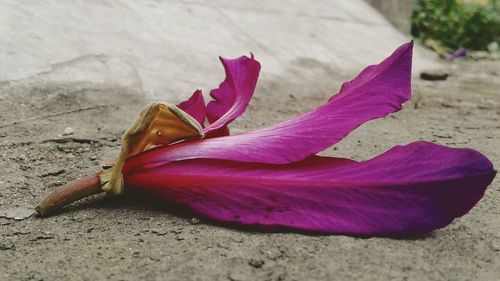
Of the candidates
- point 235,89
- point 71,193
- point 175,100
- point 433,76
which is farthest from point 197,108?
point 433,76

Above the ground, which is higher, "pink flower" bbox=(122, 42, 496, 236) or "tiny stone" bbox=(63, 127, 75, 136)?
"pink flower" bbox=(122, 42, 496, 236)

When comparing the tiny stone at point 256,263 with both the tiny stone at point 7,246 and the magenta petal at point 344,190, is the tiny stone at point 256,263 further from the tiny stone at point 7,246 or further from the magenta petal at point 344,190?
the tiny stone at point 7,246

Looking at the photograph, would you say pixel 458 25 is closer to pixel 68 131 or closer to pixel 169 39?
pixel 169 39

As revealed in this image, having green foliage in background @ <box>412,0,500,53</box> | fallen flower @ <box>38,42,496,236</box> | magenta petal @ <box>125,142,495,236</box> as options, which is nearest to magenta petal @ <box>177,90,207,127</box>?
fallen flower @ <box>38,42,496,236</box>

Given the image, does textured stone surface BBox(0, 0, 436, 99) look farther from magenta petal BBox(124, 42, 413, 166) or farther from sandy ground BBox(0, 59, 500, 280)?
magenta petal BBox(124, 42, 413, 166)

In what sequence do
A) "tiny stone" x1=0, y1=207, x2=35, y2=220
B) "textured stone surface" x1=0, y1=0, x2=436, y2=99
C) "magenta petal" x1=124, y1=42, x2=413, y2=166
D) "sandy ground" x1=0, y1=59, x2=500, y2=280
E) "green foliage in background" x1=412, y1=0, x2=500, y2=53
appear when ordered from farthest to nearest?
"green foliage in background" x1=412, y1=0, x2=500, y2=53 → "textured stone surface" x1=0, y1=0, x2=436, y2=99 → "tiny stone" x1=0, y1=207, x2=35, y2=220 → "magenta petal" x1=124, y1=42, x2=413, y2=166 → "sandy ground" x1=0, y1=59, x2=500, y2=280

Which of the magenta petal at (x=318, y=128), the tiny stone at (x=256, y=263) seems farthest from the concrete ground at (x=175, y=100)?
the magenta petal at (x=318, y=128)

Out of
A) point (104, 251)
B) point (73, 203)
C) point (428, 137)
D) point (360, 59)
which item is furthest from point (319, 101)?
point (104, 251)

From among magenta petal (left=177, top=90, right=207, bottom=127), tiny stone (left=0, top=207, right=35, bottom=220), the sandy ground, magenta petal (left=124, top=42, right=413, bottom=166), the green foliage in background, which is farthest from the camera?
the green foliage in background
